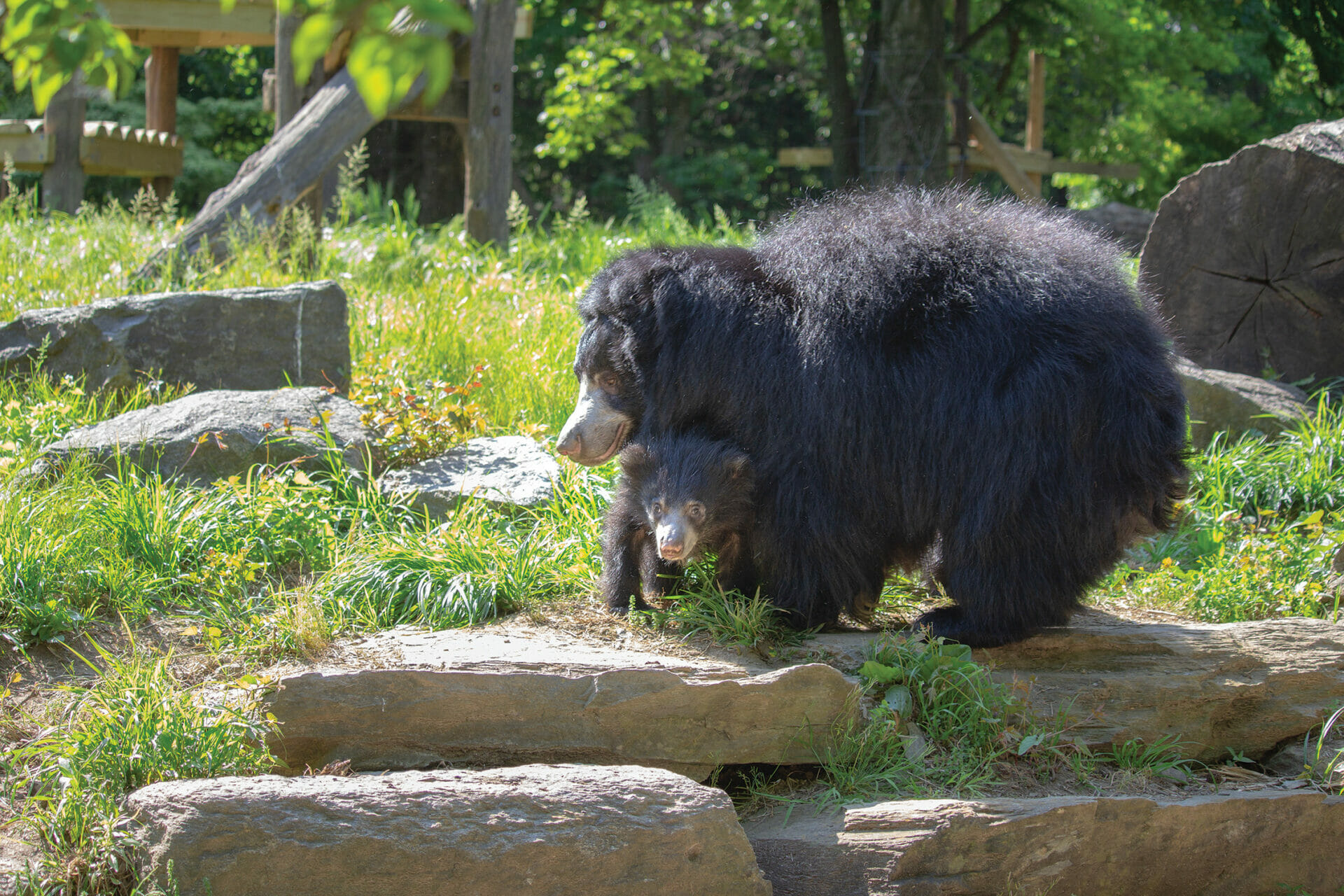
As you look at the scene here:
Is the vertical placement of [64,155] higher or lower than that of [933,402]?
higher

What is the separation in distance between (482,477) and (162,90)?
26.9 ft

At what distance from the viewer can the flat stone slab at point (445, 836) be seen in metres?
2.40

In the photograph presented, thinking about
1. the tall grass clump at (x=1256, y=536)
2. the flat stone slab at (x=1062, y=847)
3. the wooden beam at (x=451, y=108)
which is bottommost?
the flat stone slab at (x=1062, y=847)

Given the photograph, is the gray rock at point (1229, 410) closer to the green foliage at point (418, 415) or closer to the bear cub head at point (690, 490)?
the bear cub head at point (690, 490)

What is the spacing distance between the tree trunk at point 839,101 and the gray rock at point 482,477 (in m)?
6.39

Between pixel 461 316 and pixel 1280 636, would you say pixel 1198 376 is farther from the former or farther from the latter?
pixel 461 316

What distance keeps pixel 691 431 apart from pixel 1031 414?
3.11ft

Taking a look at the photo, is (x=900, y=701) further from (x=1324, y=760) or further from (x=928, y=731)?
(x=1324, y=760)

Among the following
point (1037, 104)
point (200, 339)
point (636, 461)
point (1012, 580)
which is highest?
point (1037, 104)

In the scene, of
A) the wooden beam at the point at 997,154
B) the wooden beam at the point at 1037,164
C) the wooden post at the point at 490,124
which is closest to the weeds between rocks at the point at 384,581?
the wooden post at the point at 490,124

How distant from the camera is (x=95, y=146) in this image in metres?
8.91

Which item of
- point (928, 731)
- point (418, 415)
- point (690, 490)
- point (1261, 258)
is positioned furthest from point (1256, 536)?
point (418, 415)

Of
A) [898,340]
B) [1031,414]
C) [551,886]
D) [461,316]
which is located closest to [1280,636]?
[1031,414]

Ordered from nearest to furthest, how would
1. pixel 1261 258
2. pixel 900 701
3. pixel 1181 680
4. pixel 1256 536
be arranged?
pixel 900 701
pixel 1181 680
pixel 1256 536
pixel 1261 258
